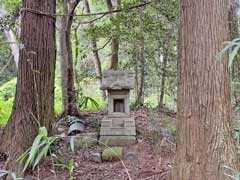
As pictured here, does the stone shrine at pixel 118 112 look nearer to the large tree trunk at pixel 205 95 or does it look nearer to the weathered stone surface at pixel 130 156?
the weathered stone surface at pixel 130 156

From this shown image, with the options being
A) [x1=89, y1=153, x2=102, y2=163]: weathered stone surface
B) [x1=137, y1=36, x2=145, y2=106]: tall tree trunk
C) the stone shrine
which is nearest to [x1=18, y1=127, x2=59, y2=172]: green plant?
[x1=89, y1=153, x2=102, y2=163]: weathered stone surface

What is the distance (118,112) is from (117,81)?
40cm

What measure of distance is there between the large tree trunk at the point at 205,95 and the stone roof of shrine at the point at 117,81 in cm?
207

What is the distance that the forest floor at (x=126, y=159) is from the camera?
297cm

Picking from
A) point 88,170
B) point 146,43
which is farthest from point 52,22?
point 146,43

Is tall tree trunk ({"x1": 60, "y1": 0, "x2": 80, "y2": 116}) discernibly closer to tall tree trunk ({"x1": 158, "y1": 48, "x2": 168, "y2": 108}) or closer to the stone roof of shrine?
the stone roof of shrine

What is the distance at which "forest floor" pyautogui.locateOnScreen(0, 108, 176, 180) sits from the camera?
297 centimetres

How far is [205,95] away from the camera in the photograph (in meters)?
2.00

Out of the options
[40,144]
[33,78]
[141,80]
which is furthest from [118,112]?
[40,144]

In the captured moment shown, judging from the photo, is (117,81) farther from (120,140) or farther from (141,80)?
(141,80)

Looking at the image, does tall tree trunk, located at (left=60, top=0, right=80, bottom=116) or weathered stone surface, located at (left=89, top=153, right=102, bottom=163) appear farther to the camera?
tall tree trunk, located at (left=60, top=0, right=80, bottom=116)

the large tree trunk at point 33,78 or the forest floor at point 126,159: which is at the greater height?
the large tree trunk at point 33,78

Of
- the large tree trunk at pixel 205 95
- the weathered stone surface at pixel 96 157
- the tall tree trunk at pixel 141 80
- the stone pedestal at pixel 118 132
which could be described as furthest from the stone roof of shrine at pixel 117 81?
the large tree trunk at pixel 205 95

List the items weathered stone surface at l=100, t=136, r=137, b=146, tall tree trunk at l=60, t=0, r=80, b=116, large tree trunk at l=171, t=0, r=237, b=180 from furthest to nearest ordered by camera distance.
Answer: tall tree trunk at l=60, t=0, r=80, b=116 → weathered stone surface at l=100, t=136, r=137, b=146 → large tree trunk at l=171, t=0, r=237, b=180
